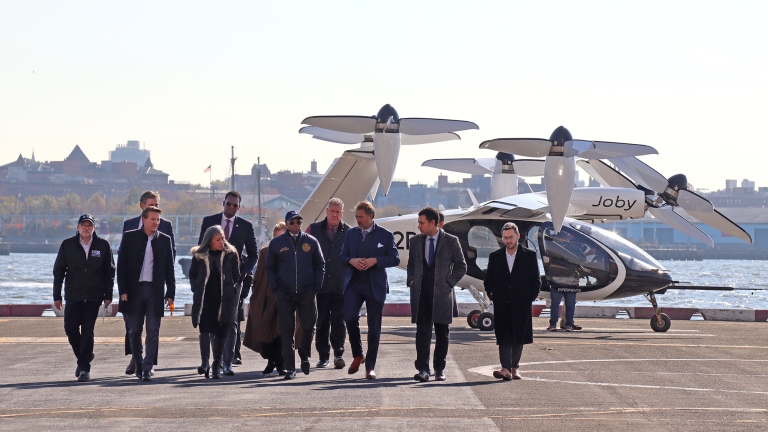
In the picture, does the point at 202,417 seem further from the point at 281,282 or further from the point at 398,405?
the point at 281,282

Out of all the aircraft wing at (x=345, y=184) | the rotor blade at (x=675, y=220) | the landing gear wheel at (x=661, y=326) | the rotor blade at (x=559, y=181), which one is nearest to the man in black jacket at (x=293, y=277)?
the rotor blade at (x=559, y=181)

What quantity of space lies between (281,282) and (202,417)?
3.24m

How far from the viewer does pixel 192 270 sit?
11836mm

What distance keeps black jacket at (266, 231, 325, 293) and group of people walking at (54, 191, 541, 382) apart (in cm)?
1

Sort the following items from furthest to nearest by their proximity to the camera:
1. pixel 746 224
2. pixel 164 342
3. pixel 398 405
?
1. pixel 746 224
2. pixel 164 342
3. pixel 398 405

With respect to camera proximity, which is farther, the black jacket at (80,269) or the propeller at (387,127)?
the propeller at (387,127)

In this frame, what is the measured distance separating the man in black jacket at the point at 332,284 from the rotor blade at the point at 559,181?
6123 millimetres

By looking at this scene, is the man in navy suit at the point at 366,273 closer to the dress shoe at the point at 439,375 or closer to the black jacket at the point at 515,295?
the dress shoe at the point at 439,375

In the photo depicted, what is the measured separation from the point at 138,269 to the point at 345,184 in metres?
9.07

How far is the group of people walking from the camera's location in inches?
473

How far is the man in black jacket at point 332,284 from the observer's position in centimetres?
1312

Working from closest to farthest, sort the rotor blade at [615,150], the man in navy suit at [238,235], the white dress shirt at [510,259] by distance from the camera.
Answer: the white dress shirt at [510,259]
the man in navy suit at [238,235]
the rotor blade at [615,150]

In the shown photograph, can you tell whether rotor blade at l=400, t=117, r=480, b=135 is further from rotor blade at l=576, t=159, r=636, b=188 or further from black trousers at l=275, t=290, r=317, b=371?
black trousers at l=275, t=290, r=317, b=371

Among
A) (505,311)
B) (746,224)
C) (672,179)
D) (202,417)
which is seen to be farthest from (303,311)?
(746,224)
